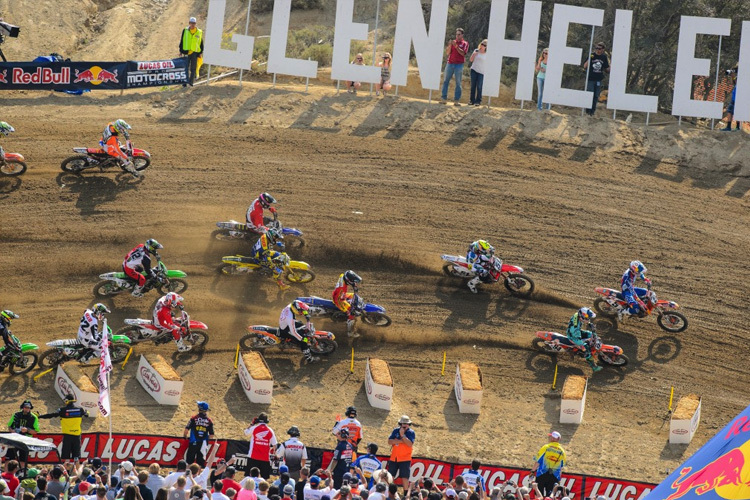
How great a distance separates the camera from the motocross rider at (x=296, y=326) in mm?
23375

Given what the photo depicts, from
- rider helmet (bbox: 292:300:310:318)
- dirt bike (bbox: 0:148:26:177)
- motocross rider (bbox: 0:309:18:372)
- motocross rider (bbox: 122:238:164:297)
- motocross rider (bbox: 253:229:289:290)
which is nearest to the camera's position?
motocross rider (bbox: 0:309:18:372)

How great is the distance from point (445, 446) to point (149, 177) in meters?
12.8

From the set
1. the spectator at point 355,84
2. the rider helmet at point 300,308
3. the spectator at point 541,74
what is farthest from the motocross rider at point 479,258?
the spectator at point 355,84

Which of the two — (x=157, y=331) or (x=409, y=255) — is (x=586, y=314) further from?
(x=157, y=331)

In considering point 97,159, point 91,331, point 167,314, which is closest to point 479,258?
point 167,314

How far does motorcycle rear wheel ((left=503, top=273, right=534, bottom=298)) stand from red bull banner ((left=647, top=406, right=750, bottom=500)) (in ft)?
46.5

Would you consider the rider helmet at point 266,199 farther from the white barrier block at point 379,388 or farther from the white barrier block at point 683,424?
the white barrier block at point 683,424

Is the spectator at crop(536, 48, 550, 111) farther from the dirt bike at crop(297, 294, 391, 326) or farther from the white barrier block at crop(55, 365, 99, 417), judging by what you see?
the white barrier block at crop(55, 365, 99, 417)

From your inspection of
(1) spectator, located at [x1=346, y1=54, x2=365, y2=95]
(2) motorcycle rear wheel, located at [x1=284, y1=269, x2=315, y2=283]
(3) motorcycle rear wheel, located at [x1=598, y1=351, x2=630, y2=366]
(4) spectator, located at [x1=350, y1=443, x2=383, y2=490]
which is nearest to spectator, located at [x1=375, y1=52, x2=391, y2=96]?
(1) spectator, located at [x1=346, y1=54, x2=365, y2=95]

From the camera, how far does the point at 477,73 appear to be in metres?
34.6

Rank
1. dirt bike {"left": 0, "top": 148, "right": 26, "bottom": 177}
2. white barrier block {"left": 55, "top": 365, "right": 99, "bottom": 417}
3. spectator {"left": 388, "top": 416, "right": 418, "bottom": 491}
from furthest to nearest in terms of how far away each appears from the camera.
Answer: dirt bike {"left": 0, "top": 148, "right": 26, "bottom": 177} → white barrier block {"left": 55, "top": 365, "right": 99, "bottom": 417} → spectator {"left": 388, "top": 416, "right": 418, "bottom": 491}

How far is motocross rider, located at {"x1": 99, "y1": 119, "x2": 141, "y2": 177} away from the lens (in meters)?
28.0

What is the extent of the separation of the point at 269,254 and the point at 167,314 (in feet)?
11.1

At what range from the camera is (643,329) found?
86.3ft
